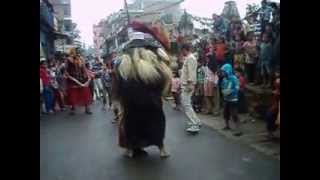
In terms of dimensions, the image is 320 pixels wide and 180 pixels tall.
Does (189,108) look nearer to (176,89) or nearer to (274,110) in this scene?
(176,89)

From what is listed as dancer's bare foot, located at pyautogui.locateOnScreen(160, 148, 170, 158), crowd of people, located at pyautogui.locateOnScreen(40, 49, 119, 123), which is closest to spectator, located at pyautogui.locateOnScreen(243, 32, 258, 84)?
dancer's bare foot, located at pyautogui.locateOnScreen(160, 148, 170, 158)

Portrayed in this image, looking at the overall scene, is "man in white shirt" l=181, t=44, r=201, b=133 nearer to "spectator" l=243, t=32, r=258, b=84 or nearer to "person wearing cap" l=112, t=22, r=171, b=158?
"person wearing cap" l=112, t=22, r=171, b=158

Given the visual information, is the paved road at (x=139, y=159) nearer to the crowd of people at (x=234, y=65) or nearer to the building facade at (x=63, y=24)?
the crowd of people at (x=234, y=65)

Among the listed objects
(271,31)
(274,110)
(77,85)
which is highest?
(271,31)

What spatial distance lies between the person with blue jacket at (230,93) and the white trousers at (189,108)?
14 centimetres

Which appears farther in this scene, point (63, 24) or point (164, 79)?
point (63, 24)

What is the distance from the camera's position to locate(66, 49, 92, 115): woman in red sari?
11.4ft

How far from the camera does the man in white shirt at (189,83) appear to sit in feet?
11.3

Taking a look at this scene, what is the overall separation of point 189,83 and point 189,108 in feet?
0.39

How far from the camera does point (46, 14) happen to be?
3.44 metres

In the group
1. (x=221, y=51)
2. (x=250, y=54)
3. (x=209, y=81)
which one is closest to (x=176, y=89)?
(x=209, y=81)

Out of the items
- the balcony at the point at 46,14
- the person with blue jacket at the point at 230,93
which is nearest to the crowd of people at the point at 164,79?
the person with blue jacket at the point at 230,93
